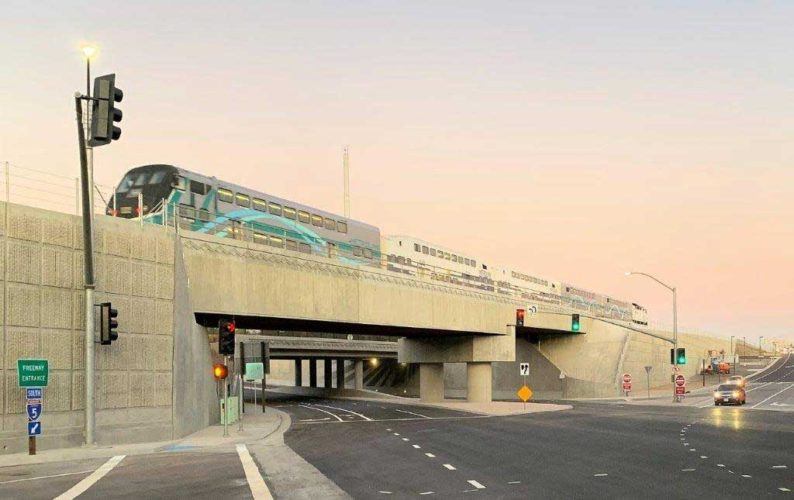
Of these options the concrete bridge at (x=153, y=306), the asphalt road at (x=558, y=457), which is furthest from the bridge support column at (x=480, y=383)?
the asphalt road at (x=558, y=457)

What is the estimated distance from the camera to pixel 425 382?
64062 millimetres

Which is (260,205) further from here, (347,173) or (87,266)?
(347,173)

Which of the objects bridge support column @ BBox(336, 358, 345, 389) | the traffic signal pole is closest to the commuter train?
the traffic signal pole

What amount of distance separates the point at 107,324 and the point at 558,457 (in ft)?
44.6

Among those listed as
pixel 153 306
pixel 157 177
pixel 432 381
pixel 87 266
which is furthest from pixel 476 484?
pixel 432 381

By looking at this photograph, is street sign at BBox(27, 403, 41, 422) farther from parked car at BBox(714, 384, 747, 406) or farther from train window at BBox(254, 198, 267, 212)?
parked car at BBox(714, 384, 747, 406)

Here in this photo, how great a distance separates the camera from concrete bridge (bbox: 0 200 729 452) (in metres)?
23.5

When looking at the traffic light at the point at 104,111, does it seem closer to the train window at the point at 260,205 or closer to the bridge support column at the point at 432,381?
the train window at the point at 260,205

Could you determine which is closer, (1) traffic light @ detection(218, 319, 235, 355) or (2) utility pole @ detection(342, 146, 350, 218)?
(1) traffic light @ detection(218, 319, 235, 355)

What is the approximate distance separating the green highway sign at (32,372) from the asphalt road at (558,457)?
302 inches

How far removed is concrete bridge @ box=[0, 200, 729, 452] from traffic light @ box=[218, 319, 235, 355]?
1.20 m

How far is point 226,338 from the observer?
30641mm

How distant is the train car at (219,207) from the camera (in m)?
38.0

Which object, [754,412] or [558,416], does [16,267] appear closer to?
[558,416]
